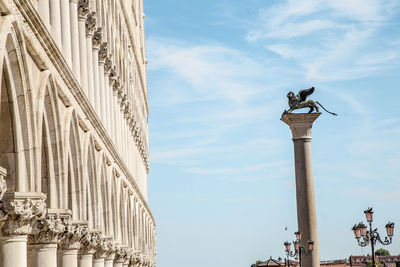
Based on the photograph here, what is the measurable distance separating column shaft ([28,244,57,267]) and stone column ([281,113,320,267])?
2214 centimetres

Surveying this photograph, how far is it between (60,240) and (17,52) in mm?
6342

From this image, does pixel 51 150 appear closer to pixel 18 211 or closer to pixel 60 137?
pixel 60 137

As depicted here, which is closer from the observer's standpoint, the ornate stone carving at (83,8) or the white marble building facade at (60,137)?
the white marble building facade at (60,137)

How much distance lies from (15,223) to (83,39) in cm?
1243

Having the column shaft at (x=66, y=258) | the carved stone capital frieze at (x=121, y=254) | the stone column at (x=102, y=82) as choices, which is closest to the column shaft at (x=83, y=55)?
the stone column at (x=102, y=82)

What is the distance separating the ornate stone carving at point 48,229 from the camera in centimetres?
2028

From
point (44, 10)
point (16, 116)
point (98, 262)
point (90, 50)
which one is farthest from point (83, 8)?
point (16, 116)

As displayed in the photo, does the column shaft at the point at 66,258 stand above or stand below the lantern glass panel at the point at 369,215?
below

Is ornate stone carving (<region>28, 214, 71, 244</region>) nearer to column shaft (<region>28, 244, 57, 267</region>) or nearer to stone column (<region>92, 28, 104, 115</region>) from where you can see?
column shaft (<region>28, 244, 57, 267</region>)

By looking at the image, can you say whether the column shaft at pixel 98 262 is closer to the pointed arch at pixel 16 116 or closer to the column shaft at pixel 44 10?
the column shaft at pixel 44 10

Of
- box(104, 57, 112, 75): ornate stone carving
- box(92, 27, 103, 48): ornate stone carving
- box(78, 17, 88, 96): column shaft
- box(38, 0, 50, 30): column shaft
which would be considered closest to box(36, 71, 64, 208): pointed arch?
box(38, 0, 50, 30): column shaft

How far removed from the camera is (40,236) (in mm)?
20719

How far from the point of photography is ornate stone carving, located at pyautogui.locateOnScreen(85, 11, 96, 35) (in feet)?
98.8

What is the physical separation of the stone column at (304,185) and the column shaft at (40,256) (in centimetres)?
2214
